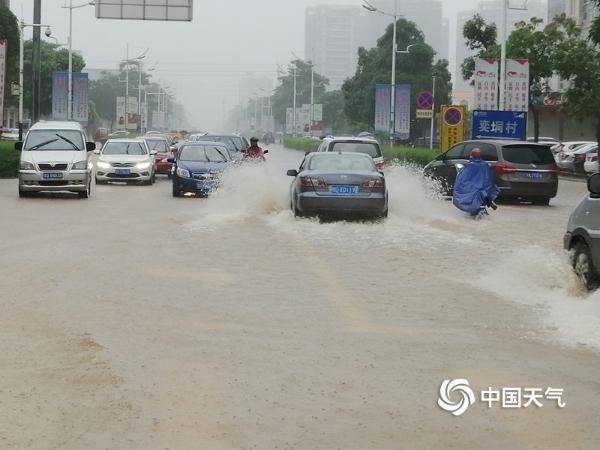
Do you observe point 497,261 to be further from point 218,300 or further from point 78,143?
point 78,143

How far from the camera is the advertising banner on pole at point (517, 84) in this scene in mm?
42844

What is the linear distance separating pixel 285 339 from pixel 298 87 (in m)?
168

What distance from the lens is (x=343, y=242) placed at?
54.1ft

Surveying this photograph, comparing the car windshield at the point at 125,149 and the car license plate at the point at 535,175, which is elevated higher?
the car windshield at the point at 125,149

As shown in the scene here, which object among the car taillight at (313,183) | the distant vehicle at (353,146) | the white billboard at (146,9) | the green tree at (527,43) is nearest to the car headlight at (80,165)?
the distant vehicle at (353,146)

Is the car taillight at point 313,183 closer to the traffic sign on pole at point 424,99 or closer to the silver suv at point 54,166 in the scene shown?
the silver suv at point 54,166

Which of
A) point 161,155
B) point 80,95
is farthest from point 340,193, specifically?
point 80,95

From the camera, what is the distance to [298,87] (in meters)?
175

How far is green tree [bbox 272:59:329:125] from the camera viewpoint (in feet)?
571

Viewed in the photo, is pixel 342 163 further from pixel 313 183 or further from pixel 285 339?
pixel 285 339

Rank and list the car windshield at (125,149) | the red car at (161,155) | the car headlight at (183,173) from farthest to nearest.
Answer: the red car at (161,155) → the car windshield at (125,149) → the car headlight at (183,173)

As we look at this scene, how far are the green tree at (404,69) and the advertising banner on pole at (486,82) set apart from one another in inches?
1588

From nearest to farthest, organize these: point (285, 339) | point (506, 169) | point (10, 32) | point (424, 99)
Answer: point (285, 339), point (506, 169), point (424, 99), point (10, 32)

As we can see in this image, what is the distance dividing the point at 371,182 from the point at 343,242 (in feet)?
10.4
